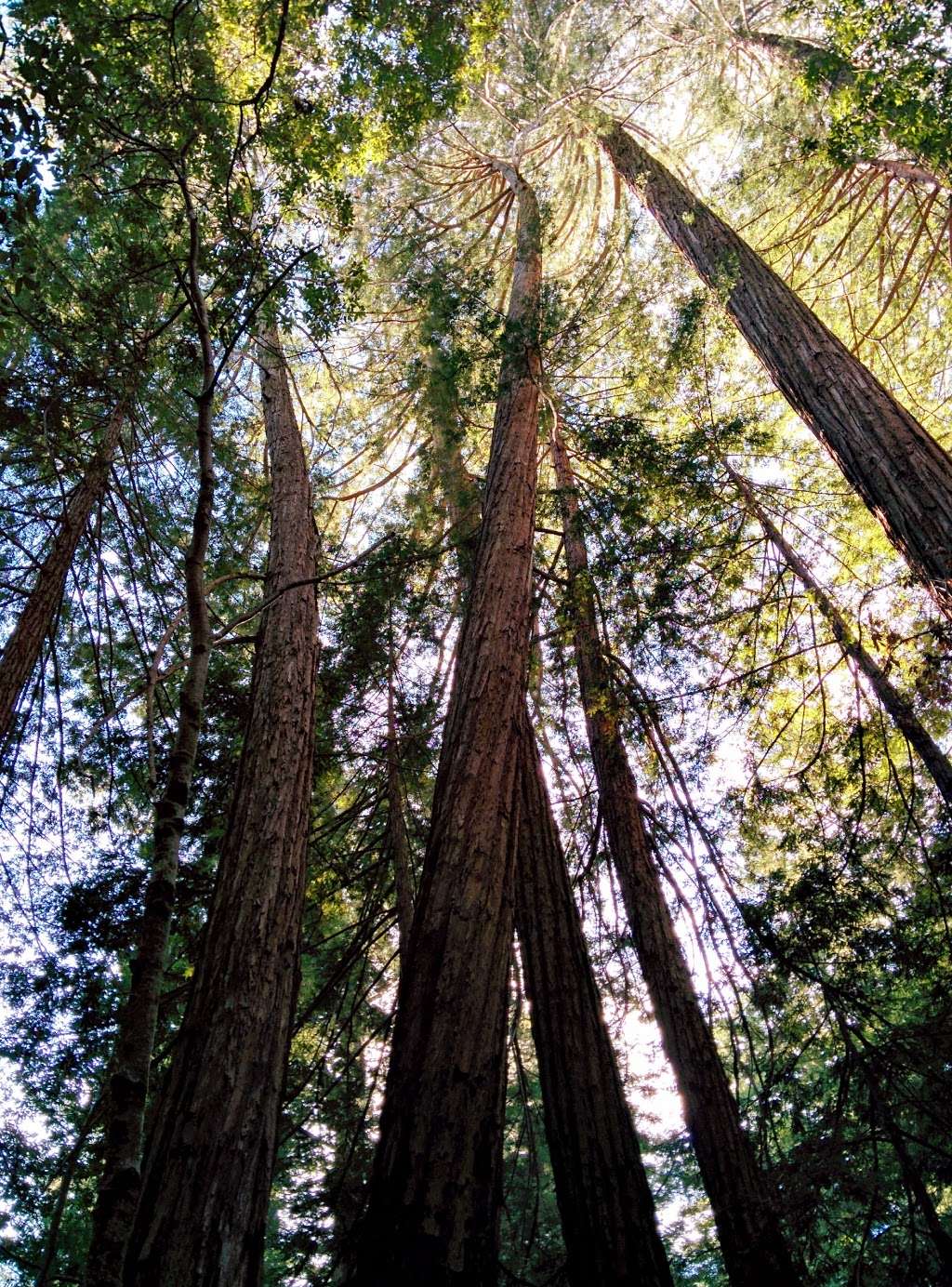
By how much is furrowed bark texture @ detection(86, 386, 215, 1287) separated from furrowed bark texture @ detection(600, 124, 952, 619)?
141 inches

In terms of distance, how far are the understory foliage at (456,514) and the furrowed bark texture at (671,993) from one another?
0.56 ft

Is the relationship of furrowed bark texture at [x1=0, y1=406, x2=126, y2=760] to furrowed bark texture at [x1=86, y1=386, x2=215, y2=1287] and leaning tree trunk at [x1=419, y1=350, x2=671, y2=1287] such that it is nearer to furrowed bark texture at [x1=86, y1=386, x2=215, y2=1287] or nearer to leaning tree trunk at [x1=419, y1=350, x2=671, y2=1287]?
furrowed bark texture at [x1=86, y1=386, x2=215, y2=1287]

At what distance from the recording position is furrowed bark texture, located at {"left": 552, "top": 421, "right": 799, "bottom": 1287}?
417cm

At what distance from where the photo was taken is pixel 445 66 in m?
5.53

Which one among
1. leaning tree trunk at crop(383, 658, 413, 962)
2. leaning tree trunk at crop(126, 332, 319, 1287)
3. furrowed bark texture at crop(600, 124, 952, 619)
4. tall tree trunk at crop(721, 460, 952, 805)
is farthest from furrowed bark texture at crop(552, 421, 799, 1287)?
leaning tree trunk at crop(126, 332, 319, 1287)

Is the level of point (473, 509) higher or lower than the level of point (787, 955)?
higher

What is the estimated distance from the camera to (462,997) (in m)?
2.77

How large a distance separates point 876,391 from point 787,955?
12.7 feet

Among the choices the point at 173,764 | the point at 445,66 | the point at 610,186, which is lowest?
the point at 173,764

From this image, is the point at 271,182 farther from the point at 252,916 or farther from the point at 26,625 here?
the point at 252,916

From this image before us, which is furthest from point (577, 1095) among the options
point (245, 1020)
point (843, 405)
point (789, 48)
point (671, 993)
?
point (789, 48)

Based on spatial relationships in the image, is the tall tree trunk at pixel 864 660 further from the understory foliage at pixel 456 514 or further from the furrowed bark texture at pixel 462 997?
the furrowed bark texture at pixel 462 997

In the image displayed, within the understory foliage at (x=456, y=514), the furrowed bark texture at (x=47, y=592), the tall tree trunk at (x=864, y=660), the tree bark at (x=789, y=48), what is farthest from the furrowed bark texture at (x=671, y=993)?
the tree bark at (x=789, y=48)

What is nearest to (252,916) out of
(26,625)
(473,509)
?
(26,625)
